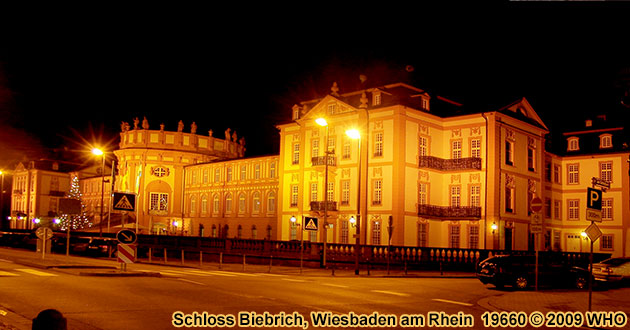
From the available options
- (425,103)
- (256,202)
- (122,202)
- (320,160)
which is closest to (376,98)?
(425,103)

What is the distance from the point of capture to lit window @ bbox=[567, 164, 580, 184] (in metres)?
62.2

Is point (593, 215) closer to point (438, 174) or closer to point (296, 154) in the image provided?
point (438, 174)

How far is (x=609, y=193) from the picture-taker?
59.2 m

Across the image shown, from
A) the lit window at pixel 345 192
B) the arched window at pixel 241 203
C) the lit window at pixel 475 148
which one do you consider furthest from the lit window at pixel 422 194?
the arched window at pixel 241 203

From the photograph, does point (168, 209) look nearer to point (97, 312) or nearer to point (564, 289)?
point (564, 289)

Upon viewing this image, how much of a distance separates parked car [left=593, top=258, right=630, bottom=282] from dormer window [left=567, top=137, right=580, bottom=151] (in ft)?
118

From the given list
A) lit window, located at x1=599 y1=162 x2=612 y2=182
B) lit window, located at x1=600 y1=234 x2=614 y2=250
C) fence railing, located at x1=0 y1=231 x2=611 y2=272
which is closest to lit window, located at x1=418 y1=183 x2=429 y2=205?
fence railing, located at x1=0 y1=231 x2=611 y2=272

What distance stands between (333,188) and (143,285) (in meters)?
35.0

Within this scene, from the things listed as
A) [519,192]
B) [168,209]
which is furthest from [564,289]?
[168,209]

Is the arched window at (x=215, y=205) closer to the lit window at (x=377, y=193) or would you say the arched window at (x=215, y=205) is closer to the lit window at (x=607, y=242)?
the lit window at (x=377, y=193)

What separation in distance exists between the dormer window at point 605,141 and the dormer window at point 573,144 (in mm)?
2165

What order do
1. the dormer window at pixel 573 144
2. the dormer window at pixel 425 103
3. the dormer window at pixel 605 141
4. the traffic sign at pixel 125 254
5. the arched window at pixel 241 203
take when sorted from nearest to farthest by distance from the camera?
the traffic sign at pixel 125 254 → the dormer window at pixel 425 103 → the dormer window at pixel 605 141 → the dormer window at pixel 573 144 → the arched window at pixel 241 203

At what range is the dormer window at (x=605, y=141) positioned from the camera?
199ft

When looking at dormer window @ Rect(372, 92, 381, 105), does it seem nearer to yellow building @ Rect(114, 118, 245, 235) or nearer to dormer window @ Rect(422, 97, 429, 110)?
dormer window @ Rect(422, 97, 429, 110)
